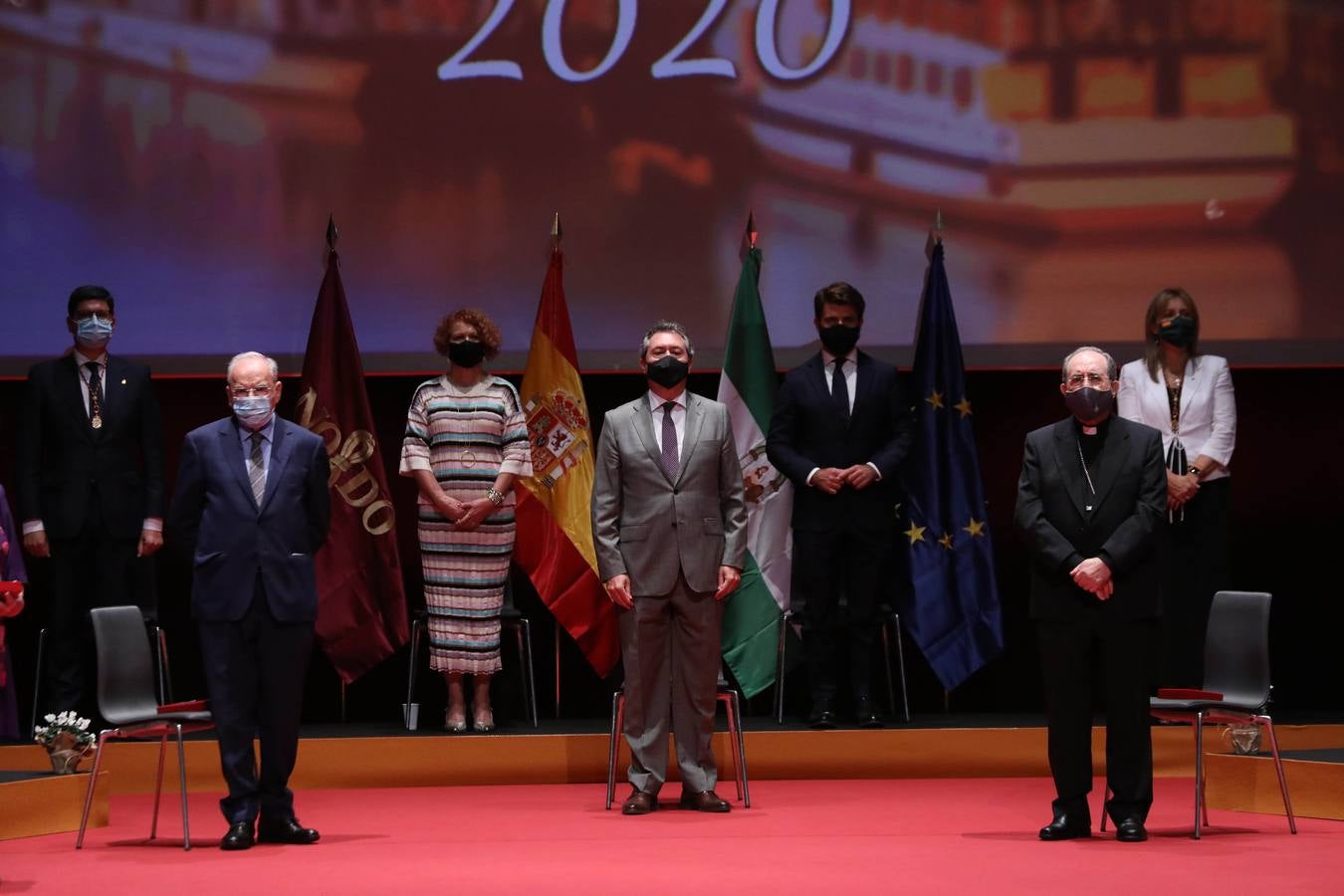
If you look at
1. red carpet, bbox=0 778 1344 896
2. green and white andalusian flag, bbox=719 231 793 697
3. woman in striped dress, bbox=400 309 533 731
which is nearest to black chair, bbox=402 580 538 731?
woman in striped dress, bbox=400 309 533 731

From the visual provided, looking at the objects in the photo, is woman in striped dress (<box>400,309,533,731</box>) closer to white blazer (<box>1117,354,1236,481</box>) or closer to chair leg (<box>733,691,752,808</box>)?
chair leg (<box>733,691,752,808</box>)

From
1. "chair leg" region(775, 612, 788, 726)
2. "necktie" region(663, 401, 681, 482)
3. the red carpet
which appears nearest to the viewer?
the red carpet

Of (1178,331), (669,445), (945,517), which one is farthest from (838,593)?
(1178,331)

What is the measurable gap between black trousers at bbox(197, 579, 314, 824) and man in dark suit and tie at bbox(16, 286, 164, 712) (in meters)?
1.66

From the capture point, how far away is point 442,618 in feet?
23.2

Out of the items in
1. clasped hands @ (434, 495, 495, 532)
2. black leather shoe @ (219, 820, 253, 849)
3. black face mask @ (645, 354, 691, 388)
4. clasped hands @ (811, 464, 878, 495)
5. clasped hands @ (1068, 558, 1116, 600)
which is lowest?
black leather shoe @ (219, 820, 253, 849)

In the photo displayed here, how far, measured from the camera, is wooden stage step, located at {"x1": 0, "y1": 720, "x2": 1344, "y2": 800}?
672 centimetres

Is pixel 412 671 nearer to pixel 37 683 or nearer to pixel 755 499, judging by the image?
pixel 37 683

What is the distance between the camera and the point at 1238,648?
5793 millimetres

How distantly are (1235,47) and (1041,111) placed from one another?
838 millimetres

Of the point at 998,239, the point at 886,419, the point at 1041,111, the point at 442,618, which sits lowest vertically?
the point at 442,618

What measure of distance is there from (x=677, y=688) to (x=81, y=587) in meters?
2.41

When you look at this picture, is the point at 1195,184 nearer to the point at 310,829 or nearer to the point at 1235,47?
the point at 1235,47

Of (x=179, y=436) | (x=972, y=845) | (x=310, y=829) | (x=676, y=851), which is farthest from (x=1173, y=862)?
(x=179, y=436)
